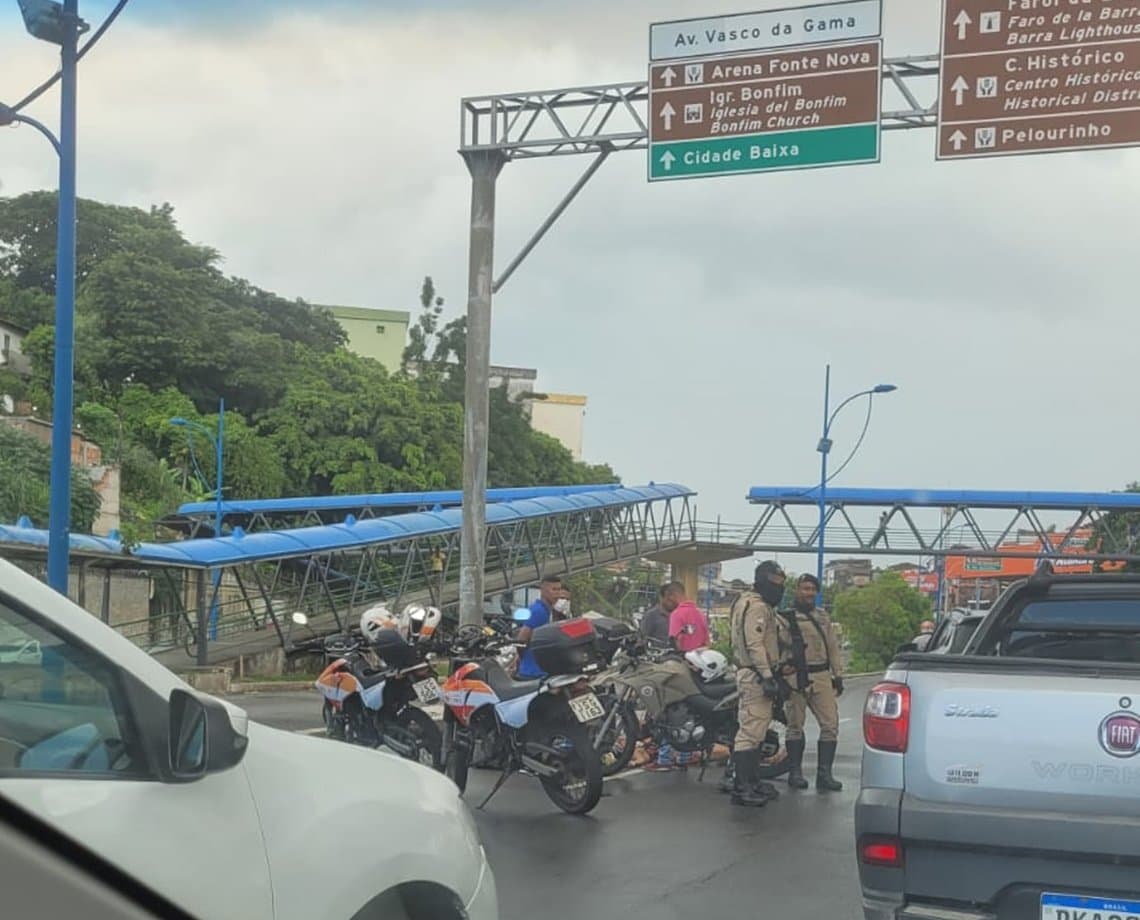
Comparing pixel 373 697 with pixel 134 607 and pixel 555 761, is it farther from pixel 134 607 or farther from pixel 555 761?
pixel 134 607

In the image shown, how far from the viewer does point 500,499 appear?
3944cm

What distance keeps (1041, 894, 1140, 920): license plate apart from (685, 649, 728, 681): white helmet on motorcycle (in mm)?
6524

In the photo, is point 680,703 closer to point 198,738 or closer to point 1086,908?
point 1086,908

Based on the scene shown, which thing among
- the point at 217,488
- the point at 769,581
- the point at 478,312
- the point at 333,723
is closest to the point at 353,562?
the point at 217,488

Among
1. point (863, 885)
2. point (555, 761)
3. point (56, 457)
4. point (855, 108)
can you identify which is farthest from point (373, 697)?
point (855, 108)

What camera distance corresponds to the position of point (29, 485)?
26.2m

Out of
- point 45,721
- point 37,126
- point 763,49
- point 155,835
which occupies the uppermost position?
point 763,49

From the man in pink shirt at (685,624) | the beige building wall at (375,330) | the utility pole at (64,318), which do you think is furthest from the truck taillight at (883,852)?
the beige building wall at (375,330)

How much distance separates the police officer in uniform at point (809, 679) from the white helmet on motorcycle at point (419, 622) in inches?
106

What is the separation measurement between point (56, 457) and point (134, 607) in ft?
44.0

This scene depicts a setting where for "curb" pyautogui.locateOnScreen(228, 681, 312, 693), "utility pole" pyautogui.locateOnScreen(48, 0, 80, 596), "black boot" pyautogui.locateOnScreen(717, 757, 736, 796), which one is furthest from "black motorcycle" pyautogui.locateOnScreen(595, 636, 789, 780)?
"curb" pyautogui.locateOnScreen(228, 681, 312, 693)

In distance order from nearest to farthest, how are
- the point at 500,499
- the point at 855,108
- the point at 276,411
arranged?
1. the point at 855,108
2. the point at 500,499
3. the point at 276,411

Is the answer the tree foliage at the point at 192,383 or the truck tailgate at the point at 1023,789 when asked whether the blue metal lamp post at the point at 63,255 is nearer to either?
the truck tailgate at the point at 1023,789

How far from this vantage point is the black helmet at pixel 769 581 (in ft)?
32.0
